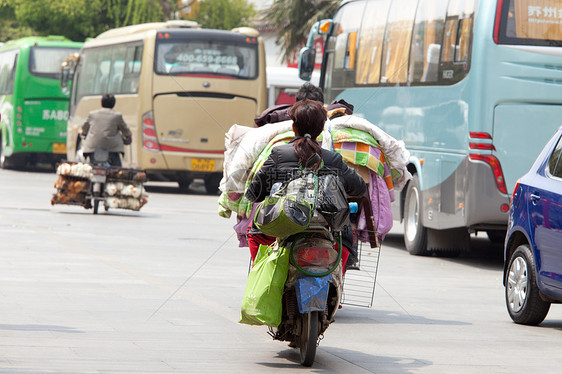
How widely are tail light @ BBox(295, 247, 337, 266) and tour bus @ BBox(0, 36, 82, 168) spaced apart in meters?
26.6

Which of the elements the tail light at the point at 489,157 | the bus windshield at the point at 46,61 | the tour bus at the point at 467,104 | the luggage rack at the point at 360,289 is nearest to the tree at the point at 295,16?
the bus windshield at the point at 46,61

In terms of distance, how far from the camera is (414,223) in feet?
52.9

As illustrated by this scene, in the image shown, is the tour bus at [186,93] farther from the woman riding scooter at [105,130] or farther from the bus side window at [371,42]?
the bus side window at [371,42]

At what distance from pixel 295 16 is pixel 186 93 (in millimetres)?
14480

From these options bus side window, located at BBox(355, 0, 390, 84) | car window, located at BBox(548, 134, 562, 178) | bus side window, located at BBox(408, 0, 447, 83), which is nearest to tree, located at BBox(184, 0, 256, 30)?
bus side window, located at BBox(355, 0, 390, 84)

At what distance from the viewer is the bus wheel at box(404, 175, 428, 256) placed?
1569 cm

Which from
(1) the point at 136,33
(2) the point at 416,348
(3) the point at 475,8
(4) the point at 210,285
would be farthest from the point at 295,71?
(2) the point at 416,348

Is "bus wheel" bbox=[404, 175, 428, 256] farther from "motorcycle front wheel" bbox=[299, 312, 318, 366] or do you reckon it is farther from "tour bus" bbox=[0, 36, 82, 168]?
"tour bus" bbox=[0, 36, 82, 168]

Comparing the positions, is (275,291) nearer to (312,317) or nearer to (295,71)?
(312,317)

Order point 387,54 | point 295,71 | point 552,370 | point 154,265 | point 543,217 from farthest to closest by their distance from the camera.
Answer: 1. point 295,71
2. point 387,54
3. point 154,265
4. point 543,217
5. point 552,370

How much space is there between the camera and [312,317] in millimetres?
7051

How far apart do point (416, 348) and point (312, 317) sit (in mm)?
1356

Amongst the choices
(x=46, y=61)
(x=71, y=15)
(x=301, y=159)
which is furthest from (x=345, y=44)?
(x=71, y=15)

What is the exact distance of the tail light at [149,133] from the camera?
26344 millimetres
